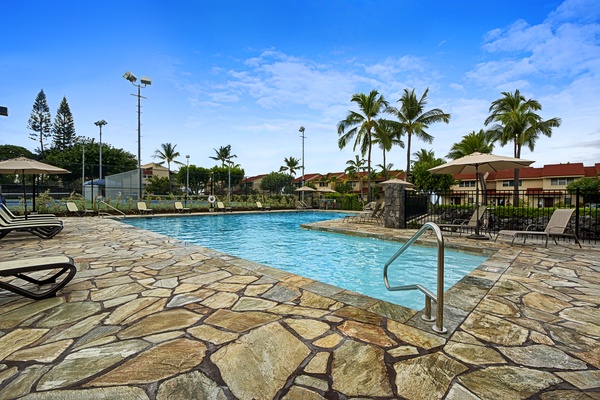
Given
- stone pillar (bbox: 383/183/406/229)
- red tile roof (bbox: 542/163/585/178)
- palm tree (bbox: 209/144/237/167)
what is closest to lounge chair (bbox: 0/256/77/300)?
stone pillar (bbox: 383/183/406/229)

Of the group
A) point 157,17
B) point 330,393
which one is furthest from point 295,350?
point 157,17

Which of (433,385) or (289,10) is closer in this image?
(433,385)

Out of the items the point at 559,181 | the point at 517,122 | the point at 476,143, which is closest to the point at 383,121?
the point at 517,122

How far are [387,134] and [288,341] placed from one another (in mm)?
23279

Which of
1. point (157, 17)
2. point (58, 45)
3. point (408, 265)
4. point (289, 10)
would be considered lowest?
point (408, 265)

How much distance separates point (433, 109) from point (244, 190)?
17.2m

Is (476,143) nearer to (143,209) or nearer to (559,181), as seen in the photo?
(559,181)

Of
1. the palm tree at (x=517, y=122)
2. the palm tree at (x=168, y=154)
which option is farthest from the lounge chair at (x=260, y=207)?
the palm tree at (x=168, y=154)

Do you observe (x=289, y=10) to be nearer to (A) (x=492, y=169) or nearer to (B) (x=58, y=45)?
(B) (x=58, y=45)

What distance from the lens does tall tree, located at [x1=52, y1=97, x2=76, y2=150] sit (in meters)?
44.5

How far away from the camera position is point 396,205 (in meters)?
9.80

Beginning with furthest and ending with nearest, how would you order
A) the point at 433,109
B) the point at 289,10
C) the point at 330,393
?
Result: the point at 433,109
the point at 289,10
the point at 330,393

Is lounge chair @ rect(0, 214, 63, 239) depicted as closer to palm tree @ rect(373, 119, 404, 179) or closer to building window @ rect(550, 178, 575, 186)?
palm tree @ rect(373, 119, 404, 179)

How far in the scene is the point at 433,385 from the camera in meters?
1.56
